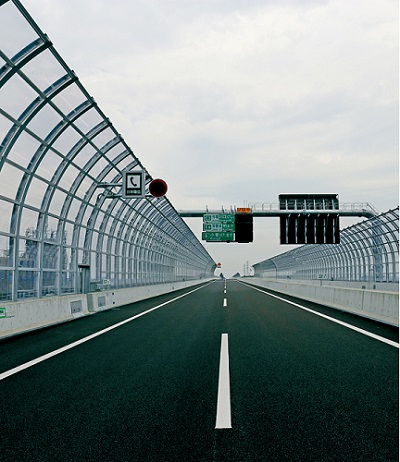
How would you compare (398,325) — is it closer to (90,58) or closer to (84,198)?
(90,58)

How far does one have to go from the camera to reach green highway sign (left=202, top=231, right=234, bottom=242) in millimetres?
38156

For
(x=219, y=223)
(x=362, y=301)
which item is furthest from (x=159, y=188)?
(x=219, y=223)

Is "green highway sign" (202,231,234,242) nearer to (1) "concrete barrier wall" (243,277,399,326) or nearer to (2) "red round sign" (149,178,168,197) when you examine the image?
(1) "concrete barrier wall" (243,277,399,326)

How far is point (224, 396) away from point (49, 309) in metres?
9.16

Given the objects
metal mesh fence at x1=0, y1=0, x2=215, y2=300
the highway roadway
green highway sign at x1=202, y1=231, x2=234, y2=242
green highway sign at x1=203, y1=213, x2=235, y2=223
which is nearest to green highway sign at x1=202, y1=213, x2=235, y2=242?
green highway sign at x1=203, y1=213, x2=235, y2=223

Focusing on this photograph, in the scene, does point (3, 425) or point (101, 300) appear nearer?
point (3, 425)

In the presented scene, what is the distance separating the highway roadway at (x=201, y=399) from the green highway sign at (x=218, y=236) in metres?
29.0

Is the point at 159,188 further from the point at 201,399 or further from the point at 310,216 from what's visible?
the point at 310,216

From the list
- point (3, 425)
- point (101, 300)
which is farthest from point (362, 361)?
point (101, 300)

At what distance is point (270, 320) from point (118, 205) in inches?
455

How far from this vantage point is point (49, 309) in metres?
12.7

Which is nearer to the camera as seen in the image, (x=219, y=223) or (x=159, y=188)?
(x=159, y=188)

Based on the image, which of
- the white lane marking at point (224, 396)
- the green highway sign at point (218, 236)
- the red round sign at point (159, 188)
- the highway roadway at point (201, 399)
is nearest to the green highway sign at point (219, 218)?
the green highway sign at point (218, 236)

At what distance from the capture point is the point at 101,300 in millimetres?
17531
